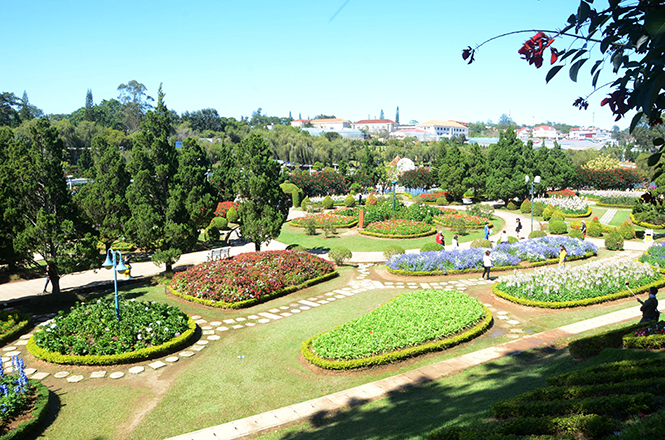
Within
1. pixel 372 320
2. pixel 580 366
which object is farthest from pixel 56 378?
pixel 580 366

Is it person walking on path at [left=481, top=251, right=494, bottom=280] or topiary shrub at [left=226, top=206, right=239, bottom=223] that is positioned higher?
topiary shrub at [left=226, top=206, right=239, bottom=223]

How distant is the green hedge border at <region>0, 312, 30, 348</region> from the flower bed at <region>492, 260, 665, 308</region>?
14.1 metres

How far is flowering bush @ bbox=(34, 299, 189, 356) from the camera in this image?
1094cm

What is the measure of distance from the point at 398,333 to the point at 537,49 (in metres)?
8.65

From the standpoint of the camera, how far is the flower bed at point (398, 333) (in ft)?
34.4

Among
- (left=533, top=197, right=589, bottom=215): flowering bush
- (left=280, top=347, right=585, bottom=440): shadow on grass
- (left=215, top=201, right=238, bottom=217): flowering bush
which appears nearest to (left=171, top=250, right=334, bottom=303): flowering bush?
(left=280, top=347, right=585, bottom=440): shadow on grass

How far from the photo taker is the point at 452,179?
1615 inches

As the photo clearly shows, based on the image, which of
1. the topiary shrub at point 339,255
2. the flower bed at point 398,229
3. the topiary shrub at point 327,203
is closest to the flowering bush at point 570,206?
the flower bed at point 398,229

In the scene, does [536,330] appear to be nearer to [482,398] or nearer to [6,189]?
[482,398]

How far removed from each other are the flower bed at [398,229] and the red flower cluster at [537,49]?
75.5 feet

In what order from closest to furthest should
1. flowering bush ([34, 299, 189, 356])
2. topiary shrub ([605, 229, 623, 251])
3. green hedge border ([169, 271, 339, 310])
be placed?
flowering bush ([34, 299, 189, 356])
green hedge border ([169, 271, 339, 310])
topiary shrub ([605, 229, 623, 251])

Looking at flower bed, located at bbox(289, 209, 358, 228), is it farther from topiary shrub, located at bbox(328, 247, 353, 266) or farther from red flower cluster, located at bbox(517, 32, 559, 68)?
red flower cluster, located at bbox(517, 32, 559, 68)

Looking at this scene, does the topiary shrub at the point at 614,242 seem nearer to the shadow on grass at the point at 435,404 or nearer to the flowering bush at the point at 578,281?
the flowering bush at the point at 578,281

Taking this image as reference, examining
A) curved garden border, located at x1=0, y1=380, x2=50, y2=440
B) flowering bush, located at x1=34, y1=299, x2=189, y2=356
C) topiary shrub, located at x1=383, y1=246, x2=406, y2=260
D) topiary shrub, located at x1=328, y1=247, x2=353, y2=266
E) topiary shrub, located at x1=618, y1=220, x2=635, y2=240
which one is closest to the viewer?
curved garden border, located at x1=0, y1=380, x2=50, y2=440
